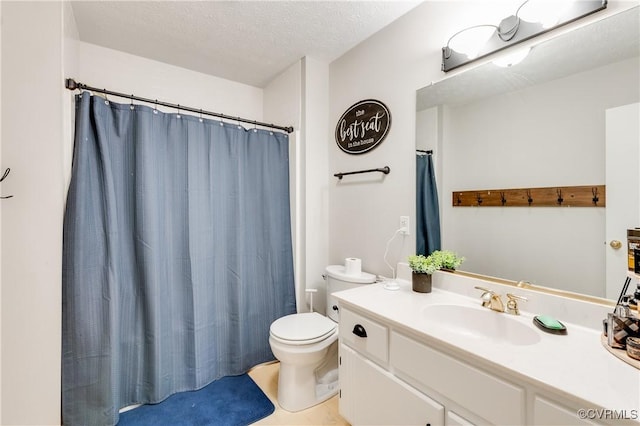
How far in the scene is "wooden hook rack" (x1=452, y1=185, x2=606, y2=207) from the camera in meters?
1.03

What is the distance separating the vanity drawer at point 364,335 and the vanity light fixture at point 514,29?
1.36 m

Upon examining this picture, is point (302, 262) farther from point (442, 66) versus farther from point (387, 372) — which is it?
point (442, 66)

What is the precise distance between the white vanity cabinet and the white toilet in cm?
25

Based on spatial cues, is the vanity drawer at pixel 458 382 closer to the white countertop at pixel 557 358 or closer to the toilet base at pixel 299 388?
the white countertop at pixel 557 358

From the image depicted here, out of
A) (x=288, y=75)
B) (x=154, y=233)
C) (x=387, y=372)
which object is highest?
(x=288, y=75)

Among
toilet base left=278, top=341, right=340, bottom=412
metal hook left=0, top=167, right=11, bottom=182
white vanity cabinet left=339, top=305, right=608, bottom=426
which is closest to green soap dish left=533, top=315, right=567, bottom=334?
white vanity cabinet left=339, top=305, right=608, bottom=426

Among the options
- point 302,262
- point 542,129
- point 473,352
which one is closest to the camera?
point 473,352

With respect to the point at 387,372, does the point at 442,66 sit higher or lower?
higher

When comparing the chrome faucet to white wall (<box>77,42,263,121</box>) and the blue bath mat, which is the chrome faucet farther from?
white wall (<box>77,42,263,121</box>)

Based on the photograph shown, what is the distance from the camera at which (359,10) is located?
1624mm

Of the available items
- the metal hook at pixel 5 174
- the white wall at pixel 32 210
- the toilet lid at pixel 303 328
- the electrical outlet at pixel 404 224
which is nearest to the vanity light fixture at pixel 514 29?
the electrical outlet at pixel 404 224

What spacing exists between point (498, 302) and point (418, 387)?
19.7 inches

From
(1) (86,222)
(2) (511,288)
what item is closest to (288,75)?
(1) (86,222)

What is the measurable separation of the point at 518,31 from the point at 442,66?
1.13ft
